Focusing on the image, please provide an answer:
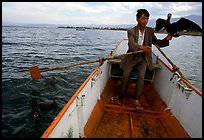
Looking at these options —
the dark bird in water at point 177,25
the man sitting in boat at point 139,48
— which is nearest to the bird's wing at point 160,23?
the dark bird in water at point 177,25

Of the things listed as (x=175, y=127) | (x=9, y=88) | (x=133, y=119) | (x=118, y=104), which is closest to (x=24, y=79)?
(x=9, y=88)

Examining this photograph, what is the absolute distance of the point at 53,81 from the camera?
42.1ft

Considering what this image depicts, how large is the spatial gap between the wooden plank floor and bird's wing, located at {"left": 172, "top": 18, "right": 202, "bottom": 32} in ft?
7.54

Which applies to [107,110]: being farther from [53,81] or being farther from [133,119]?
[53,81]

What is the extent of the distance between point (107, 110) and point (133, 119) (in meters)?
0.80

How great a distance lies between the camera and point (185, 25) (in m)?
5.11

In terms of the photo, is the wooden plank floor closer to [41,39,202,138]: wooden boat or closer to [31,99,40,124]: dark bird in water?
[41,39,202,138]: wooden boat

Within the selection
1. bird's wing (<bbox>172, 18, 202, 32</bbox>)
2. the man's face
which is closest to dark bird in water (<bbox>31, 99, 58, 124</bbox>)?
the man's face

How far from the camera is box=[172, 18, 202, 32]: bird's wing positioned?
16.0 feet

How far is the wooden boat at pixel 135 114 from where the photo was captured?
3.64 metres

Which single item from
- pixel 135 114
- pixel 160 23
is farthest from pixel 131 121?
pixel 160 23

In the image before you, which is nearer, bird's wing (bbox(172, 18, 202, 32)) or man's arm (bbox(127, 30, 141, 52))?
bird's wing (bbox(172, 18, 202, 32))

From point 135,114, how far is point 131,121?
0.44m

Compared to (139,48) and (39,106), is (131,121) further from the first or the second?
(39,106)
